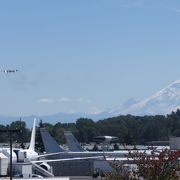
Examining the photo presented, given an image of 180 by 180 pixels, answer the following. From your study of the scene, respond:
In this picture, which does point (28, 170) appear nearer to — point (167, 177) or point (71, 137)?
point (167, 177)

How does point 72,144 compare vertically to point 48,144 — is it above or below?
above

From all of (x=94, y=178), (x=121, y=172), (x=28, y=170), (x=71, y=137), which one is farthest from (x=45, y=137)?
(x=121, y=172)

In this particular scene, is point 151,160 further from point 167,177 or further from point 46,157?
point 46,157

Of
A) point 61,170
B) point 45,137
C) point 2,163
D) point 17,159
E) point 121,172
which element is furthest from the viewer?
point 45,137

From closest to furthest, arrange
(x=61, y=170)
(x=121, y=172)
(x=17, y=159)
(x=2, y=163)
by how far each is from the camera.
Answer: (x=121, y=172) → (x=2, y=163) → (x=17, y=159) → (x=61, y=170)

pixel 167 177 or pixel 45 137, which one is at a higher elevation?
pixel 45 137

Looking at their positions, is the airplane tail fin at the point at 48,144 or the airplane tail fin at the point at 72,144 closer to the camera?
the airplane tail fin at the point at 48,144

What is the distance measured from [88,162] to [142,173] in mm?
74922

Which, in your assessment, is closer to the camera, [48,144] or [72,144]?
[48,144]

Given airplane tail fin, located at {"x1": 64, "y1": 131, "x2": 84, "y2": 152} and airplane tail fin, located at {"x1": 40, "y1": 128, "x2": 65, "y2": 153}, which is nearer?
airplane tail fin, located at {"x1": 40, "y1": 128, "x2": 65, "y2": 153}

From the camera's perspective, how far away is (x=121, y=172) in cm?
4316

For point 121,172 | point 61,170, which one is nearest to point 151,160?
point 121,172

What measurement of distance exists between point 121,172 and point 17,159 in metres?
51.8

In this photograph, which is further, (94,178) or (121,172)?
(94,178)
